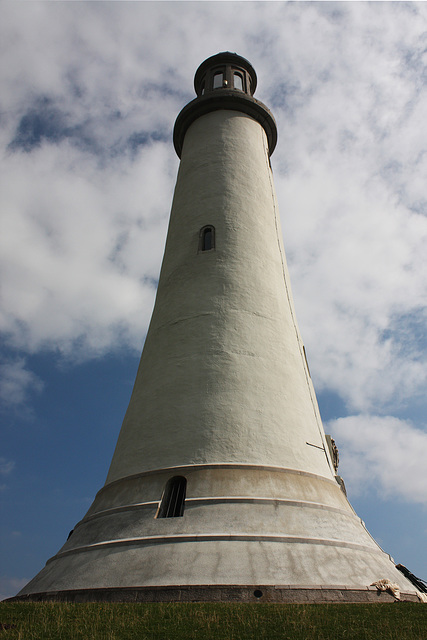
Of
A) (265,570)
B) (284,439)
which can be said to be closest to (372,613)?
(265,570)

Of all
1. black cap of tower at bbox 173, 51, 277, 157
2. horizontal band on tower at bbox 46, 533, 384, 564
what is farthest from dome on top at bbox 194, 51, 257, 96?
horizontal band on tower at bbox 46, 533, 384, 564

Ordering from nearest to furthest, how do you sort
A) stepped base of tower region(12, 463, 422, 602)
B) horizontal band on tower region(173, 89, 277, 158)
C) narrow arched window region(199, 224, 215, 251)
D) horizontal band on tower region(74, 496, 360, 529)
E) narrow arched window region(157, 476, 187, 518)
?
stepped base of tower region(12, 463, 422, 602), horizontal band on tower region(74, 496, 360, 529), narrow arched window region(157, 476, 187, 518), narrow arched window region(199, 224, 215, 251), horizontal band on tower region(173, 89, 277, 158)

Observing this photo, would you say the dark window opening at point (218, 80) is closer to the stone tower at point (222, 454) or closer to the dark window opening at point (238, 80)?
the dark window opening at point (238, 80)

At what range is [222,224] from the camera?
1744cm

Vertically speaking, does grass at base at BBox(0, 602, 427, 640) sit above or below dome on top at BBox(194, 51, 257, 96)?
below

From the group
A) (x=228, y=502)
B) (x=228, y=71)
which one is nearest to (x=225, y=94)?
(x=228, y=71)

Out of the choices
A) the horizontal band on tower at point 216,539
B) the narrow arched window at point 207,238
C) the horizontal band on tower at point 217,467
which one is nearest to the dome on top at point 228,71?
the narrow arched window at point 207,238

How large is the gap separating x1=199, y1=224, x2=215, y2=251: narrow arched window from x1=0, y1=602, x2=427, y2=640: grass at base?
11217mm

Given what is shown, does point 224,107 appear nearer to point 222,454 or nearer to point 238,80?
point 238,80

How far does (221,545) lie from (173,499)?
199 centimetres

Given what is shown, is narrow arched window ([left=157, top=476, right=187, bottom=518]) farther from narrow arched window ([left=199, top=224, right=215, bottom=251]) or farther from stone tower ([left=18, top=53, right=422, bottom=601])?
narrow arched window ([left=199, top=224, right=215, bottom=251])

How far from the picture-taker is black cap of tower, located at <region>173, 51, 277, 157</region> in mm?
21531

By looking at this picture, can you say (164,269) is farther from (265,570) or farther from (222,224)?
(265,570)

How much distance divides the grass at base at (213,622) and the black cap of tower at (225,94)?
1915 centimetres
